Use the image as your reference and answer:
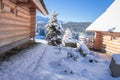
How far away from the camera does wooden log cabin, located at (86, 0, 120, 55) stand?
13.2 metres

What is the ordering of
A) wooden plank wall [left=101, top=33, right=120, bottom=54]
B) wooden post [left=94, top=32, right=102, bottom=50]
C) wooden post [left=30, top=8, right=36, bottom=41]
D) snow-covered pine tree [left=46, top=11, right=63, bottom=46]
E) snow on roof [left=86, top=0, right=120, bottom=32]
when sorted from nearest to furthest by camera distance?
snow on roof [left=86, top=0, right=120, bottom=32]
wooden plank wall [left=101, top=33, right=120, bottom=54]
wooden post [left=30, top=8, right=36, bottom=41]
wooden post [left=94, top=32, right=102, bottom=50]
snow-covered pine tree [left=46, top=11, right=63, bottom=46]

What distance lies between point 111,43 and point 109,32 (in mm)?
1174

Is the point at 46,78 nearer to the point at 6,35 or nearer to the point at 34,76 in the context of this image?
the point at 34,76

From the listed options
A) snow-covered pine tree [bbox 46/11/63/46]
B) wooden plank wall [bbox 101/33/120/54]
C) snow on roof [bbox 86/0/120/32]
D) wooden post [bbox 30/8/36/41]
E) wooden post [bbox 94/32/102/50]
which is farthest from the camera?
snow-covered pine tree [bbox 46/11/63/46]

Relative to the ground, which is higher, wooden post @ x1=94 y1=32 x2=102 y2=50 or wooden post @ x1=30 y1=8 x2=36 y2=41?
wooden post @ x1=30 y1=8 x2=36 y2=41

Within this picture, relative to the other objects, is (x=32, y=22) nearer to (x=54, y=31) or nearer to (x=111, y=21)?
(x=111, y=21)

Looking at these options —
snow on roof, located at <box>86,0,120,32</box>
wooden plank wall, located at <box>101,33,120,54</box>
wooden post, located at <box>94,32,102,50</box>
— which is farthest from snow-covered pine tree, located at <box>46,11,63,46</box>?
wooden plank wall, located at <box>101,33,120,54</box>

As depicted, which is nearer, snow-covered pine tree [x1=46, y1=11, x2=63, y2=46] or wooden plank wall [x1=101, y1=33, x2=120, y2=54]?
wooden plank wall [x1=101, y1=33, x2=120, y2=54]

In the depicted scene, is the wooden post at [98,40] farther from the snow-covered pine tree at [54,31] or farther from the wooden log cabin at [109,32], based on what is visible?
the snow-covered pine tree at [54,31]

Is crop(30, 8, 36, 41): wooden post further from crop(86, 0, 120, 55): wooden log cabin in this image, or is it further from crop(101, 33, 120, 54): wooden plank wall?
crop(101, 33, 120, 54): wooden plank wall

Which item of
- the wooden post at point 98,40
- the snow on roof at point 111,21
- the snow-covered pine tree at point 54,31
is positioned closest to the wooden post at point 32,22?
the snow on roof at point 111,21

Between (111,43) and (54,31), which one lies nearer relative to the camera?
(111,43)

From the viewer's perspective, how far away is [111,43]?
14258mm

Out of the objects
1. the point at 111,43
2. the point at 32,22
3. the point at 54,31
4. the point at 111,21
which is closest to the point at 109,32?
the point at 111,43
